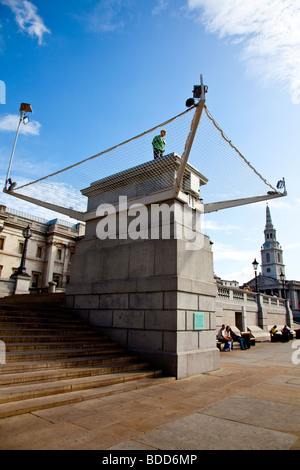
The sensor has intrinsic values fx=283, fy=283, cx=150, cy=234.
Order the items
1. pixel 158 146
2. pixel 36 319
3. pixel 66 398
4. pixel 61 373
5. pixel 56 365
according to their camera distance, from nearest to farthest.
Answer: pixel 66 398 → pixel 61 373 → pixel 56 365 → pixel 36 319 → pixel 158 146

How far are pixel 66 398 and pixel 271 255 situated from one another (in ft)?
468

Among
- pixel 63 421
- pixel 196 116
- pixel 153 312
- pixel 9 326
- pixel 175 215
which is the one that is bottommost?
pixel 63 421

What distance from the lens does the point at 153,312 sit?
810 centimetres

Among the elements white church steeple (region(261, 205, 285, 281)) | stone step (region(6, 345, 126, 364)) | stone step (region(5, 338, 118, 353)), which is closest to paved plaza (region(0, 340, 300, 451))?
stone step (region(6, 345, 126, 364))

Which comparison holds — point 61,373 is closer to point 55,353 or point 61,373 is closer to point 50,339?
point 55,353

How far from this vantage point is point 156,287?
26.7 feet

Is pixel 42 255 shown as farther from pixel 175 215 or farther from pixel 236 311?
pixel 175 215

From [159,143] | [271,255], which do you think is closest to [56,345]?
[159,143]

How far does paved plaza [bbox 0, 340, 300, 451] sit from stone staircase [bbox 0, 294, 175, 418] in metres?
0.35

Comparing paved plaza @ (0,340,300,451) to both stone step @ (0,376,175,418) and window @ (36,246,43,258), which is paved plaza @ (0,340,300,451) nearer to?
stone step @ (0,376,175,418)

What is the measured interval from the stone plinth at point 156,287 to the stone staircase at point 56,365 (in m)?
0.61

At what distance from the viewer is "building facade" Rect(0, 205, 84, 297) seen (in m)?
49.9
